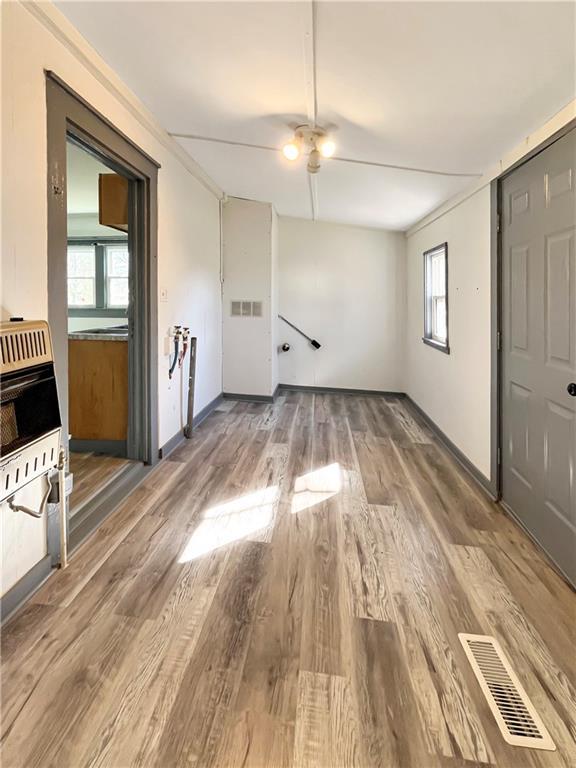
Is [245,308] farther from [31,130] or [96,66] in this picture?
[31,130]

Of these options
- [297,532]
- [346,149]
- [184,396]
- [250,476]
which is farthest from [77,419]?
[346,149]

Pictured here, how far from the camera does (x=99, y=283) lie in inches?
240

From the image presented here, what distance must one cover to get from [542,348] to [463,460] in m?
1.40

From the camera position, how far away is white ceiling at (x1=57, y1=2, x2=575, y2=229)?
163 cm

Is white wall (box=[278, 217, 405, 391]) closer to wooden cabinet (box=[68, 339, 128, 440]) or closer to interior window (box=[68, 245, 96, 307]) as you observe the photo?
interior window (box=[68, 245, 96, 307])

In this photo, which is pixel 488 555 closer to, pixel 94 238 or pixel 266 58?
pixel 266 58

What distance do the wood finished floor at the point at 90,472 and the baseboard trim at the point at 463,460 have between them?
250 cm

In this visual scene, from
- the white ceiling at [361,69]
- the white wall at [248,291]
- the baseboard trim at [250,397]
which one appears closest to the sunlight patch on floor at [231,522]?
the white ceiling at [361,69]

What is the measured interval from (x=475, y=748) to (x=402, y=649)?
37 centimetres

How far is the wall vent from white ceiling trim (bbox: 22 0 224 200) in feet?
7.09

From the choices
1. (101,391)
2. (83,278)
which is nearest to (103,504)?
(101,391)

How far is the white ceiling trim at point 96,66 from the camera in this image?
1.78 meters

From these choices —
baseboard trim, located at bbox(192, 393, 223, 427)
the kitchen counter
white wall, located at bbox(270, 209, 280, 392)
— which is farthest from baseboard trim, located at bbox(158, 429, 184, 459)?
white wall, located at bbox(270, 209, 280, 392)

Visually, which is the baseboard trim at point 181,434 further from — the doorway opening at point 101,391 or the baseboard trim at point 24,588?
the baseboard trim at point 24,588
